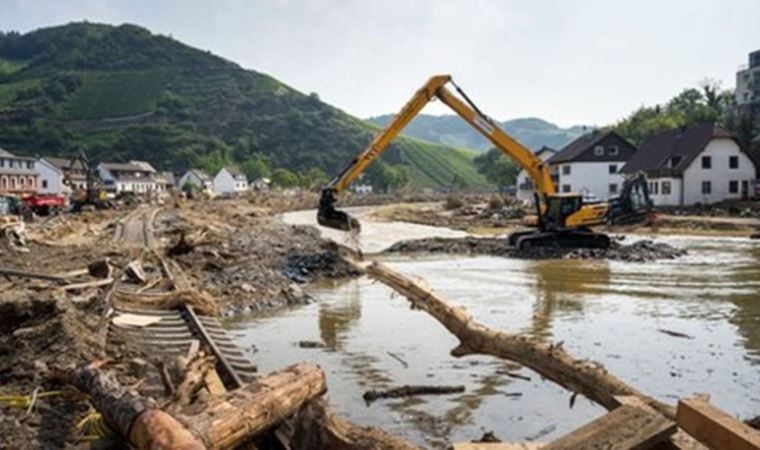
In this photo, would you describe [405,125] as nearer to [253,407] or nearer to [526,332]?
[526,332]

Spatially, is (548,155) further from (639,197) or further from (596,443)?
(596,443)

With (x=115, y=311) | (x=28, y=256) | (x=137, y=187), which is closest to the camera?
(x=115, y=311)

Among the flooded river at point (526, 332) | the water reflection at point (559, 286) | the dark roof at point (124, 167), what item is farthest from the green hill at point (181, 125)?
the flooded river at point (526, 332)

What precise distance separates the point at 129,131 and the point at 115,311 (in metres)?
143

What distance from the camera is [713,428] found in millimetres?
4441

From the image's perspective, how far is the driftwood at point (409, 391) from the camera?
400 inches

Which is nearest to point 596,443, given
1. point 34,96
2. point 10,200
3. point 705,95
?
point 10,200

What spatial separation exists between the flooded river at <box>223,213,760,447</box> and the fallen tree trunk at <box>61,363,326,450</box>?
2.58 metres

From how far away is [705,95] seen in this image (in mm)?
100375

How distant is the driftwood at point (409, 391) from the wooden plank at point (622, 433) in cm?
577

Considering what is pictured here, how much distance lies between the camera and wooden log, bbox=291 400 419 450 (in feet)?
19.5

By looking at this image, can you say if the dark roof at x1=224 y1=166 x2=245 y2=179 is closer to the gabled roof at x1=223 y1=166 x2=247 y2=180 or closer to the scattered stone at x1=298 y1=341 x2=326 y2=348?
the gabled roof at x1=223 y1=166 x2=247 y2=180

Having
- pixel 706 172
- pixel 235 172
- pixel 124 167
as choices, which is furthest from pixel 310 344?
pixel 235 172

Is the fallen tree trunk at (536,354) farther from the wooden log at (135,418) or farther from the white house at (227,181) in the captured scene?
the white house at (227,181)
